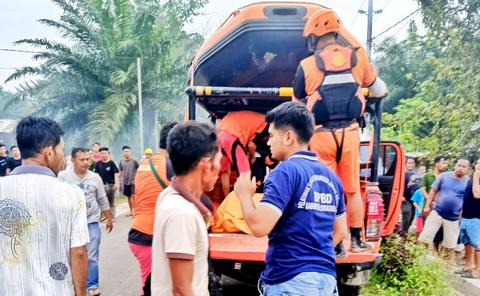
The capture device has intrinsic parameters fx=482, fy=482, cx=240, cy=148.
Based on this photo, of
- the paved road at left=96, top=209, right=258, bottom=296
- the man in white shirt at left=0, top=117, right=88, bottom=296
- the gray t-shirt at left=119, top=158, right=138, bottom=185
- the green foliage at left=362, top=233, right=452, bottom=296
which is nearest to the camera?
the man in white shirt at left=0, top=117, right=88, bottom=296

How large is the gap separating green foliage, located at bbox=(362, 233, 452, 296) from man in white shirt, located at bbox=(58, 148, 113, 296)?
112 inches

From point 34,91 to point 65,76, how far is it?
1.22 m

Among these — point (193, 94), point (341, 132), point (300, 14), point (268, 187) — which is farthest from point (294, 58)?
point (268, 187)

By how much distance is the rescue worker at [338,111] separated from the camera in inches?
153

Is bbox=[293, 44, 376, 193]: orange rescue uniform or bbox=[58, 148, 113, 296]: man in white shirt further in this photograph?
bbox=[58, 148, 113, 296]: man in white shirt

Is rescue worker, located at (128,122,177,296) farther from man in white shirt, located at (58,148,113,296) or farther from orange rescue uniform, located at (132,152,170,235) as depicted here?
man in white shirt, located at (58,148,113,296)

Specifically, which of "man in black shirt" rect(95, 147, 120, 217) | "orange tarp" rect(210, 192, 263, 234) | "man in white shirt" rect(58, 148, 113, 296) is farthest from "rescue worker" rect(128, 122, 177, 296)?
"man in black shirt" rect(95, 147, 120, 217)

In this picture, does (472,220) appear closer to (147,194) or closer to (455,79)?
(455,79)

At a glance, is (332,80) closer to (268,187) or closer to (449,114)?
(268,187)

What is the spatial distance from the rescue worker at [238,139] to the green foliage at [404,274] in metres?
1.89

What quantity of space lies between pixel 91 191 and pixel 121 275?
5.60ft

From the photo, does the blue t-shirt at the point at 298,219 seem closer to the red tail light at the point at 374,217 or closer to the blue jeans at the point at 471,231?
the red tail light at the point at 374,217

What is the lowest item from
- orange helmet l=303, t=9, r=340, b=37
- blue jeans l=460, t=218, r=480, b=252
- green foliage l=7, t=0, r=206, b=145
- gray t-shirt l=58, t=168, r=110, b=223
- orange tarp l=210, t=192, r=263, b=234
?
blue jeans l=460, t=218, r=480, b=252

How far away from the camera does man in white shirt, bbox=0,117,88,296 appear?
7.52ft
